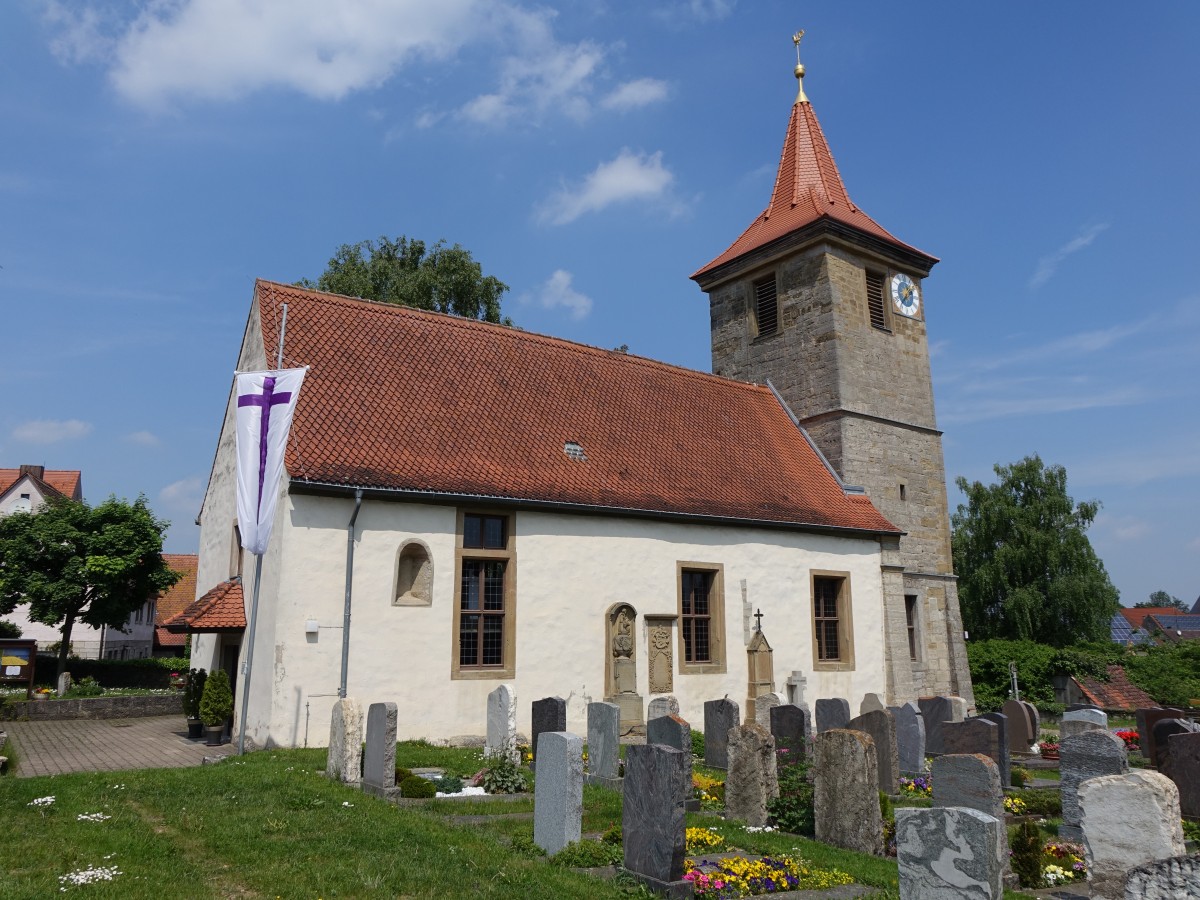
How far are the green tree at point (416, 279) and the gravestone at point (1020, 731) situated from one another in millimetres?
21643

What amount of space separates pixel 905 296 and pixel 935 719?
1468 centimetres

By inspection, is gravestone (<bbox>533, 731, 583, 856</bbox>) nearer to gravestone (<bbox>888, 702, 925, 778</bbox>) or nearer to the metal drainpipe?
the metal drainpipe

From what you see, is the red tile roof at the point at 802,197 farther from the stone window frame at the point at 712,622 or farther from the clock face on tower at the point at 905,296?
the stone window frame at the point at 712,622

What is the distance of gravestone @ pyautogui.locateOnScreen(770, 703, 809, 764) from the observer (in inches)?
484

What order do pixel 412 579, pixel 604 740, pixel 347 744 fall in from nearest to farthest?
pixel 347 744 < pixel 604 740 < pixel 412 579

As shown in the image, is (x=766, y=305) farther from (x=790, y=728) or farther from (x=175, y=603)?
(x=175, y=603)

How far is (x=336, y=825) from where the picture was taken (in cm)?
801

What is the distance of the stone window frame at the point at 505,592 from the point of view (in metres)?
14.9

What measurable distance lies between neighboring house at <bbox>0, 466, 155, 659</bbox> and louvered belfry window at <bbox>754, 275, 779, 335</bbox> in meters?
26.8

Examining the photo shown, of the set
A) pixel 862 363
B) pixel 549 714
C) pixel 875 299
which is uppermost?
pixel 875 299

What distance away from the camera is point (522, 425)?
17859 mm

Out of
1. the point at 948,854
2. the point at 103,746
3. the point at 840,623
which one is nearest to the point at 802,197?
the point at 840,623

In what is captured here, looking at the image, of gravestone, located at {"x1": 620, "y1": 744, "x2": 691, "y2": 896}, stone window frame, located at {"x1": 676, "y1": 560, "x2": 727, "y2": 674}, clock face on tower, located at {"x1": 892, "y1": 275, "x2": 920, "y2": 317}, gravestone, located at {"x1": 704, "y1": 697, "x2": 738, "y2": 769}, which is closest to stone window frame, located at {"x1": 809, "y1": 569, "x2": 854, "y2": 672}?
stone window frame, located at {"x1": 676, "y1": 560, "x2": 727, "y2": 674}

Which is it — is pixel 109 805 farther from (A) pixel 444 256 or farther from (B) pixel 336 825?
(A) pixel 444 256
